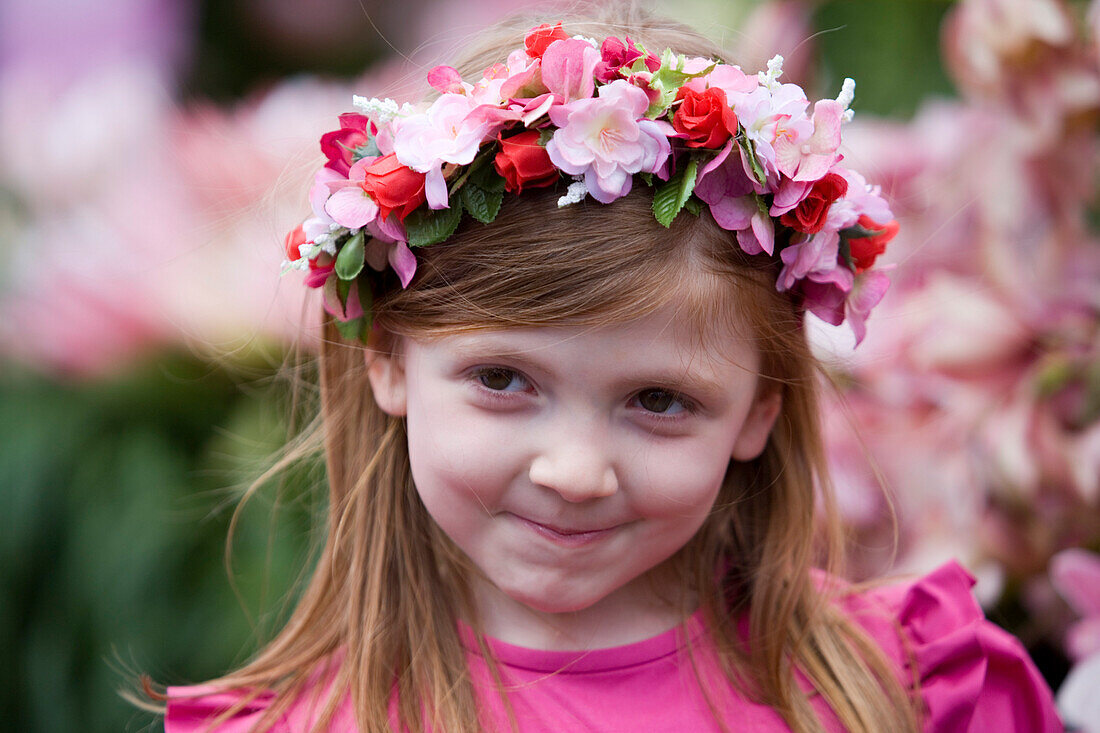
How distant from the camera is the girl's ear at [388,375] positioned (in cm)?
105

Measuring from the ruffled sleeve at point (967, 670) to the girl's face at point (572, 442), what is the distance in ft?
1.17

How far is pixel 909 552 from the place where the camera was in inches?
54.9

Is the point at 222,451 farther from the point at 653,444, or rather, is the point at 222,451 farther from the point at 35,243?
the point at 653,444

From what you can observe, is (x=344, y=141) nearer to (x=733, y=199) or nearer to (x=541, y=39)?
(x=541, y=39)

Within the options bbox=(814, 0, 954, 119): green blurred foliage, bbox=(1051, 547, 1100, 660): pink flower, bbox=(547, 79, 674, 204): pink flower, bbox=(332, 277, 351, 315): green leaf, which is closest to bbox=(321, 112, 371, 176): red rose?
bbox=(332, 277, 351, 315): green leaf

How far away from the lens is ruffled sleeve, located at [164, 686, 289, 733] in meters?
1.12

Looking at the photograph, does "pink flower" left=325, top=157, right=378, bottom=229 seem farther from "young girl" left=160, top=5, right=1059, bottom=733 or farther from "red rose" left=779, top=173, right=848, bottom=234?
"red rose" left=779, top=173, right=848, bottom=234

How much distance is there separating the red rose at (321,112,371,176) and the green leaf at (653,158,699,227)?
0.95ft

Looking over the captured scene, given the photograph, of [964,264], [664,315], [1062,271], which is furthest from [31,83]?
[1062,271]

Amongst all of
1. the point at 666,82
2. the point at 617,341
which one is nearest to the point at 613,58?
the point at 666,82

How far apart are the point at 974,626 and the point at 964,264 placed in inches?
17.7

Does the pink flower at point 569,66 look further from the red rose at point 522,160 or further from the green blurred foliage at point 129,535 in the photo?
the green blurred foliage at point 129,535

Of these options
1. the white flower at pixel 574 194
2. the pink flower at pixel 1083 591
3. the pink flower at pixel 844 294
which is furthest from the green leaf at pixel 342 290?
the pink flower at pixel 1083 591

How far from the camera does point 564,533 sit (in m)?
0.96
